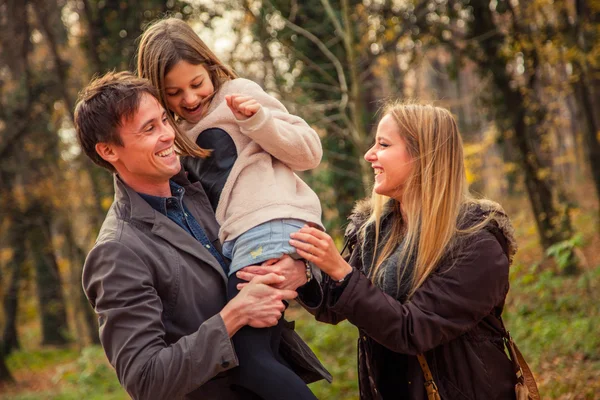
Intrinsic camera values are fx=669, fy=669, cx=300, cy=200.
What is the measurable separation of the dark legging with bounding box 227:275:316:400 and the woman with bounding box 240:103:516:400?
9.5 inches

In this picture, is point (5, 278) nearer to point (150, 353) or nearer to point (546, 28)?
point (546, 28)

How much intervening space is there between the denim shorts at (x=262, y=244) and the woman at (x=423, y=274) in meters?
0.06

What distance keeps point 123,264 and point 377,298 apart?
3.17ft

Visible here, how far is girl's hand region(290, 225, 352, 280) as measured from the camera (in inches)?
102

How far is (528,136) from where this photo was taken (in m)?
10.0

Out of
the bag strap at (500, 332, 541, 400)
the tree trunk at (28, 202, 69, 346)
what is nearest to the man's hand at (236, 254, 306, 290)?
the bag strap at (500, 332, 541, 400)

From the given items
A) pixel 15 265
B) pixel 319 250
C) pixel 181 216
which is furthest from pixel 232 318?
pixel 15 265

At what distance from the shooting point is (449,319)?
8.64 ft

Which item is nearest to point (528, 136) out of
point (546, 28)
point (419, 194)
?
point (546, 28)

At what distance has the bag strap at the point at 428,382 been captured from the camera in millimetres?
2693

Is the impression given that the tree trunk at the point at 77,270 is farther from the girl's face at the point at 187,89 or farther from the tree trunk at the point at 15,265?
the girl's face at the point at 187,89

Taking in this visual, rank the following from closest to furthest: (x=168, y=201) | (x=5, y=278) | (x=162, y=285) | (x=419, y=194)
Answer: (x=162, y=285), (x=168, y=201), (x=419, y=194), (x=5, y=278)

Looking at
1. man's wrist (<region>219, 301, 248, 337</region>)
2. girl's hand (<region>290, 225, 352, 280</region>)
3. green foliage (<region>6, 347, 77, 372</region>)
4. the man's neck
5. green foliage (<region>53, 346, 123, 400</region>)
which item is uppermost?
the man's neck

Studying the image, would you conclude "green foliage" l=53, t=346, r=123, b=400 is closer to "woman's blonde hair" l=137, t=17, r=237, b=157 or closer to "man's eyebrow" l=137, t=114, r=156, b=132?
"woman's blonde hair" l=137, t=17, r=237, b=157
